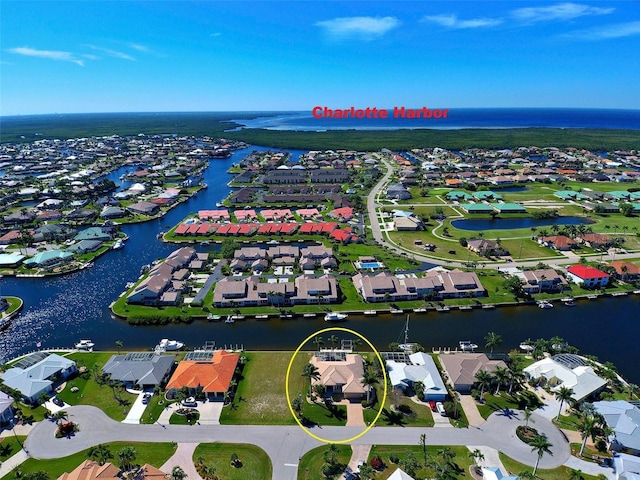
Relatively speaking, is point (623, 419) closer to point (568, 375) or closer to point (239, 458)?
point (568, 375)

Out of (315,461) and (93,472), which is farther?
(315,461)

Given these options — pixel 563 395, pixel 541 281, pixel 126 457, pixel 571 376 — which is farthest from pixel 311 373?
pixel 541 281

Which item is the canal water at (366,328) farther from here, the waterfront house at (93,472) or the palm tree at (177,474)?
the waterfront house at (93,472)

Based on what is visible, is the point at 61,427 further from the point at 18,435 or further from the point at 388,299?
the point at 388,299

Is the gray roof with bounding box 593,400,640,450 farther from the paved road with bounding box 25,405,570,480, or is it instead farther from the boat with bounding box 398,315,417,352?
the boat with bounding box 398,315,417,352

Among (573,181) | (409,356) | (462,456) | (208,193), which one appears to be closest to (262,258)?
(409,356)
